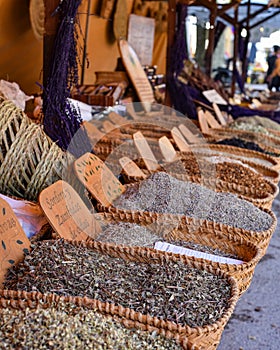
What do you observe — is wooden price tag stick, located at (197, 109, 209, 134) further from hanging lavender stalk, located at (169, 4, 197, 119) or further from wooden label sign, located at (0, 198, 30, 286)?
wooden label sign, located at (0, 198, 30, 286)

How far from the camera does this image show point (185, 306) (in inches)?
45.1

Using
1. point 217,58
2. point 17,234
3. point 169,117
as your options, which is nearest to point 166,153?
point 169,117

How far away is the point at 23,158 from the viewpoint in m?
1.55

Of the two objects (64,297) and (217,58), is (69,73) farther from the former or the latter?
(217,58)

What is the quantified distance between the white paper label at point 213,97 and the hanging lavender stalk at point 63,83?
2461 millimetres

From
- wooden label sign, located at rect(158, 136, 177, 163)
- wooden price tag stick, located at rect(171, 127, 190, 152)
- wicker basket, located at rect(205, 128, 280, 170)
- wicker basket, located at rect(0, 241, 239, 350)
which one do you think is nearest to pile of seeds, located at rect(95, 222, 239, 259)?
wicker basket, located at rect(0, 241, 239, 350)

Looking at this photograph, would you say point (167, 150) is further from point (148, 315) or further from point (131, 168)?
point (148, 315)

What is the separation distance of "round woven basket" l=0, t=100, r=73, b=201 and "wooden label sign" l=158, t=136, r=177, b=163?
96 centimetres

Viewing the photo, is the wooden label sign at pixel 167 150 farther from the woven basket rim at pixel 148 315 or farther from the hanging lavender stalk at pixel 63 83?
the woven basket rim at pixel 148 315

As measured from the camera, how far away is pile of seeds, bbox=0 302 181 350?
0.93m

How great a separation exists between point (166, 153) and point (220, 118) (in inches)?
61.9

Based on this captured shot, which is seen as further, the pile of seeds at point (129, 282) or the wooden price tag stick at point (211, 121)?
the wooden price tag stick at point (211, 121)

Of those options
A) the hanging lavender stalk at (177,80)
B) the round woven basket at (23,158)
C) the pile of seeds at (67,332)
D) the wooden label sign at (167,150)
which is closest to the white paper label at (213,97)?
the hanging lavender stalk at (177,80)

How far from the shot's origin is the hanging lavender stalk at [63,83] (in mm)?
1916
